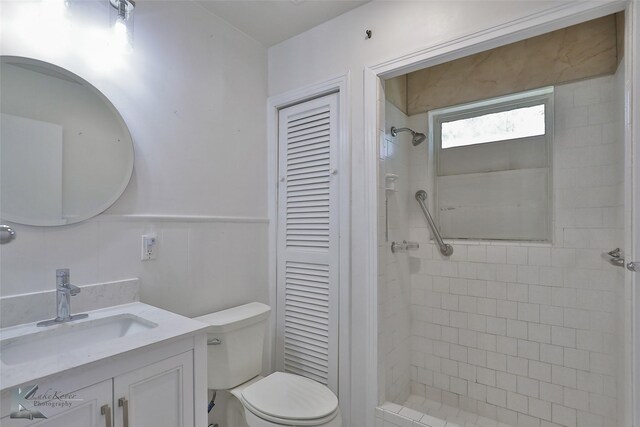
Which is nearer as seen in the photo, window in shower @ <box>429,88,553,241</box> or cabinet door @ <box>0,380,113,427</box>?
cabinet door @ <box>0,380,113,427</box>

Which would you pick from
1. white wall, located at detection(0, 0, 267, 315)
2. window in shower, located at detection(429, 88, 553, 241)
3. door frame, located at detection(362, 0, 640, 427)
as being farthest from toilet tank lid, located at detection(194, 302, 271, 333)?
window in shower, located at detection(429, 88, 553, 241)

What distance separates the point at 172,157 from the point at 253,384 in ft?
3.87

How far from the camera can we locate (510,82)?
1.92 m

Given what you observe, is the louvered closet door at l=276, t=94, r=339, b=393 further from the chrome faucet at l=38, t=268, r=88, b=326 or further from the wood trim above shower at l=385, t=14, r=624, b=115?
the chrome faucet at l=38, t=268, r=88, b=326

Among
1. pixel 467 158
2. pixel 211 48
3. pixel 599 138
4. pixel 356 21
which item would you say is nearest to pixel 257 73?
pixel 211 48

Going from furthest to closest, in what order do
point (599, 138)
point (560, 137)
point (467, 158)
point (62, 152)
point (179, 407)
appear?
point (467, 158) < point (560, 137) < point (599, 138) < point (62, 152) < point (179, 407)

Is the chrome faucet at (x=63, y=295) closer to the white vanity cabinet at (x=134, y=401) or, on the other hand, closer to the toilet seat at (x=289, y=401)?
the white vanity cabinet at (x=134, y=401)

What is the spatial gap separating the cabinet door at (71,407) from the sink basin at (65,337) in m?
0.29

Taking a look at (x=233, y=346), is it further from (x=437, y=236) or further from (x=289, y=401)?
(x=437, y=236)

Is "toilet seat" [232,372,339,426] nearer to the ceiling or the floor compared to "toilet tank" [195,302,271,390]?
nearer to the floor

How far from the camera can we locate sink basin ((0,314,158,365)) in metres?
0.96

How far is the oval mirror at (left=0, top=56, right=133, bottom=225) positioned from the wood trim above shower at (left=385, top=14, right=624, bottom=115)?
1564 millimetres

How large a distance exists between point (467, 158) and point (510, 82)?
1.65 ft

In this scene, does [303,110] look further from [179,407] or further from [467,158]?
[179,407]
